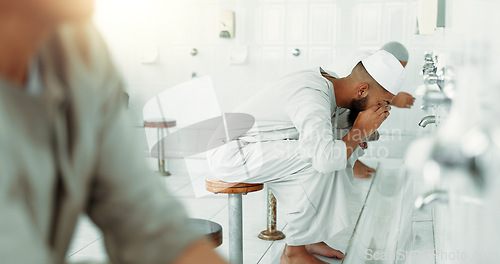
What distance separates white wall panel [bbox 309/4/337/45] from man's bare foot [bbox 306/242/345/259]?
2.44m

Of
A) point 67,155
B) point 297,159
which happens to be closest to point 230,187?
point 297,159

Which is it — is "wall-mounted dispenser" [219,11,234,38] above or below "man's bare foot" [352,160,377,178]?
above

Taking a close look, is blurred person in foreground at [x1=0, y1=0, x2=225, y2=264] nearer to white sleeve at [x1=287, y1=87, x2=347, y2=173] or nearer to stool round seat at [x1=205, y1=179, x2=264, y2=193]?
white sleeve at [x1=287, y1=87, x2=347, y2=173]

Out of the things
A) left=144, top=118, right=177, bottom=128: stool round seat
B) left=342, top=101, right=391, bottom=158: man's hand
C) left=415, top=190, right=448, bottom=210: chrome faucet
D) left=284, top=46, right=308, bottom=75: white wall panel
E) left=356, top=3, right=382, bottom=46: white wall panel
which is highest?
left=356, top=3, right=382, bottom=46: white wall panel

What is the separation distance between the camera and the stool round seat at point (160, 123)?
16.1 feet

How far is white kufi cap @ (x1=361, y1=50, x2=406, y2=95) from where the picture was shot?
2654 mm

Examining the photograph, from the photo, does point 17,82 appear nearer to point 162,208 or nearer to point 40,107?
point 40,107

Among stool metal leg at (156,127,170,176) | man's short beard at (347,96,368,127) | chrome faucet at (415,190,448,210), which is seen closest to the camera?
chrome faucet at (415,190,448,210)

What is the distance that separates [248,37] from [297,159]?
2.62 meters

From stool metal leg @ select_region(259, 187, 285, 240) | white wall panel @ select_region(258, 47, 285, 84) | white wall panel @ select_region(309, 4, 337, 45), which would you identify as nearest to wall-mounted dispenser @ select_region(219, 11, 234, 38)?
white wall panel @ select_region(258, 47, 285, 84)

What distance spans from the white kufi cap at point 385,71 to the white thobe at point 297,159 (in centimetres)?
23

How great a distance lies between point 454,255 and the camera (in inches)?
52.7

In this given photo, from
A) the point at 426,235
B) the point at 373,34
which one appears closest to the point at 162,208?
the point at 426,235

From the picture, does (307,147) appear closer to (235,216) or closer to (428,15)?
(235,216)
